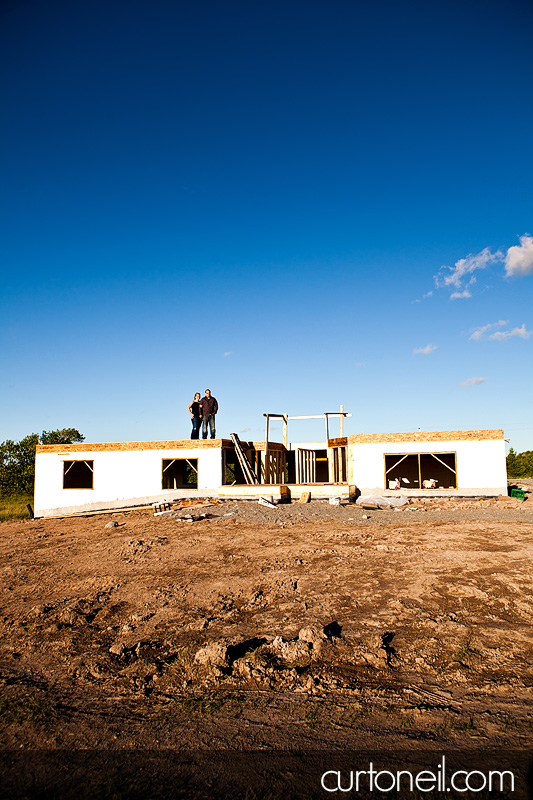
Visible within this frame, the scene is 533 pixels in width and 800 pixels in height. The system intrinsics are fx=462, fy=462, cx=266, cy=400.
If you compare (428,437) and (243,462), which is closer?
(428,437)

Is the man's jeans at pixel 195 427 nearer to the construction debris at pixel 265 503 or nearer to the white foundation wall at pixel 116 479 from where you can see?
the white foundation wall at pixel 116 479

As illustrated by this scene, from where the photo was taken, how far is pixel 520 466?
44.4 meters

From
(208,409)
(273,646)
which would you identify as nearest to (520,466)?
(208,409)

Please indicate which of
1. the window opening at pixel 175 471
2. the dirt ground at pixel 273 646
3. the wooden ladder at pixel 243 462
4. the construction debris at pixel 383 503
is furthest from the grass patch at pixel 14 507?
the dirt ground at pixel 273 646

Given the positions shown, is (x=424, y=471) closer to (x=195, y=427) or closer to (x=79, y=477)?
(x=195, y=427)

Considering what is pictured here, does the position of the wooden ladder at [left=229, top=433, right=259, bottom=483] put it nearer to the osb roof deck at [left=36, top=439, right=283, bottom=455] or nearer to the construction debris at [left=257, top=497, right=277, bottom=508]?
the osb roof deck at [left=36, top=439, right=283, bottom=455]

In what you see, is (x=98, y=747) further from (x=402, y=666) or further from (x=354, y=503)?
(x=354, y=503)

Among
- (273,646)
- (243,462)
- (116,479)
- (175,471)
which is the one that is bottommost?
(273,646)

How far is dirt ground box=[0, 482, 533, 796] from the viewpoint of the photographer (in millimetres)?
3227

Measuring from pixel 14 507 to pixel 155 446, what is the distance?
49.8 feet

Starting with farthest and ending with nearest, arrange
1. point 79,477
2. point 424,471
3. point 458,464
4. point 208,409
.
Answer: point 79,477 → point 424,471 → point 208,409 → point 458,464

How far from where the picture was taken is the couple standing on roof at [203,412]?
1897 centimetres

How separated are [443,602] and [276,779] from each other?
12.2ft

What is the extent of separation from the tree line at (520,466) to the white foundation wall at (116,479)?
110 ft
